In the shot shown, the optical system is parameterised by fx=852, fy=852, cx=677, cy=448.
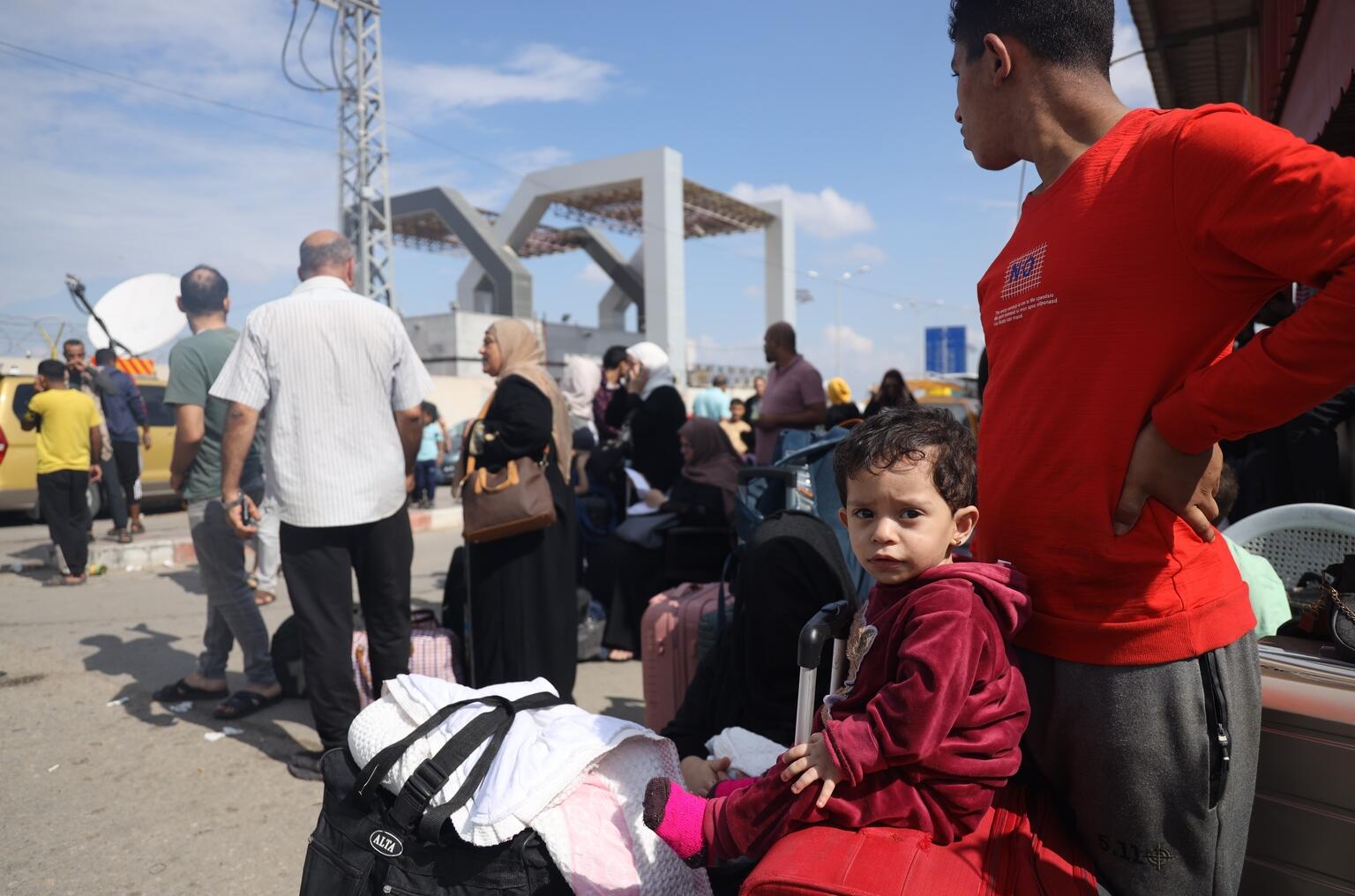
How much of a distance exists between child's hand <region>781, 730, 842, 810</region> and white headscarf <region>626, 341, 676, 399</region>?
5.24 m

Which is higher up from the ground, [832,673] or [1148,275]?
[1148,275]

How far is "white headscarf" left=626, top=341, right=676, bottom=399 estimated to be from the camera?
6701 millimetres

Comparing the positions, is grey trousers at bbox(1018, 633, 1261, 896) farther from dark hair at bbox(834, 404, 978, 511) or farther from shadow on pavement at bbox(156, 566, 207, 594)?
shadow on pavement at bbox(156, 566, 207, 594)

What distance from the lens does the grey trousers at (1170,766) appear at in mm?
1260

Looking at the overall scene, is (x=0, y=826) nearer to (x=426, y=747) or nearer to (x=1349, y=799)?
(x=426, y=747)

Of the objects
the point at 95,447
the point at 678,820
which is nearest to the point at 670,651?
the point at 678,820

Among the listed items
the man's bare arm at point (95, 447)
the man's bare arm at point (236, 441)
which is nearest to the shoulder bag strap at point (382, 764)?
the man's bare arm at point (236, 441)

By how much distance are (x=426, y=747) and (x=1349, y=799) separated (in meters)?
1.77

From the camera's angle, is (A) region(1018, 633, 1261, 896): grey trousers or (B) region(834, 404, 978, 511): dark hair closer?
(A) region(1018, 633, 1261, 896): grey trousers

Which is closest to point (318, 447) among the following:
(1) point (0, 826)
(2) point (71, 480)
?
(1) point (0, 826)

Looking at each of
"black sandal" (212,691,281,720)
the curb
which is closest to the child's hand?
"black sandal" (212,691,281,720)

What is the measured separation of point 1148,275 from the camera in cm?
123

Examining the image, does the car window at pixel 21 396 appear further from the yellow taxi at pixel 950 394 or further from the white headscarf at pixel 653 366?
the yellow taxi at pixel 950 394

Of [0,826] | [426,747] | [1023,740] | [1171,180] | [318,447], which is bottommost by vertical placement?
[0,826]
